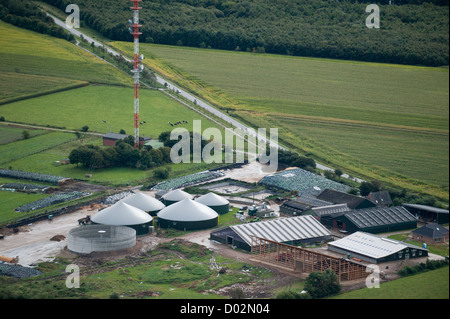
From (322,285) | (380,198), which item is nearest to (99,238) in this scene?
(322,285)

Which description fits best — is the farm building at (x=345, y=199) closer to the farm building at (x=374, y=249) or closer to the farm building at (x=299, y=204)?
the farm building at (x=299, y=204)

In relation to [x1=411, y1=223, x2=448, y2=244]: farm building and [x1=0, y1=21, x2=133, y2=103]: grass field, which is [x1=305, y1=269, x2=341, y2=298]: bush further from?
[x1=0, y1=21, x2=133, y2=103]: grass field

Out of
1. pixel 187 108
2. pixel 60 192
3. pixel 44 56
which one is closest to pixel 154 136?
pixel 187 108

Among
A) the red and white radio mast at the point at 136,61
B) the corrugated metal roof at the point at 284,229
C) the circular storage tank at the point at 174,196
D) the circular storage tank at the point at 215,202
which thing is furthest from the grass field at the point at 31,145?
the corrugated metal roof at the point at 284,229

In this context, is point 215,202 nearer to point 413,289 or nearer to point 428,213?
point 428,213

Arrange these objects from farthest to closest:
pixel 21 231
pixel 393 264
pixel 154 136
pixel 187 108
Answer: pixel 187 108
pixel 154 136
pixel 21 231
pixel 393 264

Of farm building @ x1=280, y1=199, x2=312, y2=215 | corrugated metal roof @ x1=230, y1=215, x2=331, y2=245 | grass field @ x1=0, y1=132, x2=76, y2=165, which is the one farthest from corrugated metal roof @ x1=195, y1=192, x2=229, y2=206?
grass field @ x1=0, y1=132, x2=76, y2=165

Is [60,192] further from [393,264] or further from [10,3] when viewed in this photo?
[10,3]
